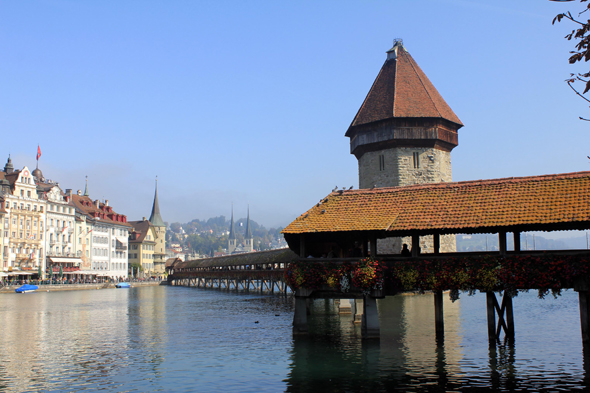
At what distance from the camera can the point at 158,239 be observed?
446ft

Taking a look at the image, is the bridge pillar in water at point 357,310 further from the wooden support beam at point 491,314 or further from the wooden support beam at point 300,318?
the wooden support beam at point 491,314

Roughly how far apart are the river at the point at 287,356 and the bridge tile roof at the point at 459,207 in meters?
4.02

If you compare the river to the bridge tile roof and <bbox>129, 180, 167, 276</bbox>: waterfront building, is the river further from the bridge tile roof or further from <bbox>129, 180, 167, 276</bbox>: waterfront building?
<bbox>129, 180, 167, 276</bbox>: waterfront building

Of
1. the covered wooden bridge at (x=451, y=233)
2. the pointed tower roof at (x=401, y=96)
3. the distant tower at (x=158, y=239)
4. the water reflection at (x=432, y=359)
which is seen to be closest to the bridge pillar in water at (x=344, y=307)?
the water reflection at (x=432, y=359)

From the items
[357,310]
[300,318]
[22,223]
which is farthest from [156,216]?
[300,318]

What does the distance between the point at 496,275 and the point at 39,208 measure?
245 feet

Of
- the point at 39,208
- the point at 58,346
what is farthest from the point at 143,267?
the point at 58,346

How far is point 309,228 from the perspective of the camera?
64.3ft

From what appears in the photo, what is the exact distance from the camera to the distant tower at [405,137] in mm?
46031

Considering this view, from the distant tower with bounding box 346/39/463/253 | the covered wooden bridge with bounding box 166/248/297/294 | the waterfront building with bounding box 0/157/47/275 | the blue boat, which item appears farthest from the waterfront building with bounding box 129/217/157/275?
the distant tower with bounding box 346/39/463/253

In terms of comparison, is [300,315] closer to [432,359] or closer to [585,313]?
[432,359]

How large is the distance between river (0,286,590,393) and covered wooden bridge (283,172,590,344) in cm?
149

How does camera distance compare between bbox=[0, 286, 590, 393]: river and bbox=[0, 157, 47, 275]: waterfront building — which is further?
bbox=[0, 157, 47, 275]: waterfront building

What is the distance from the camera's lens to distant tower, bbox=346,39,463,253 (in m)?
46.0
